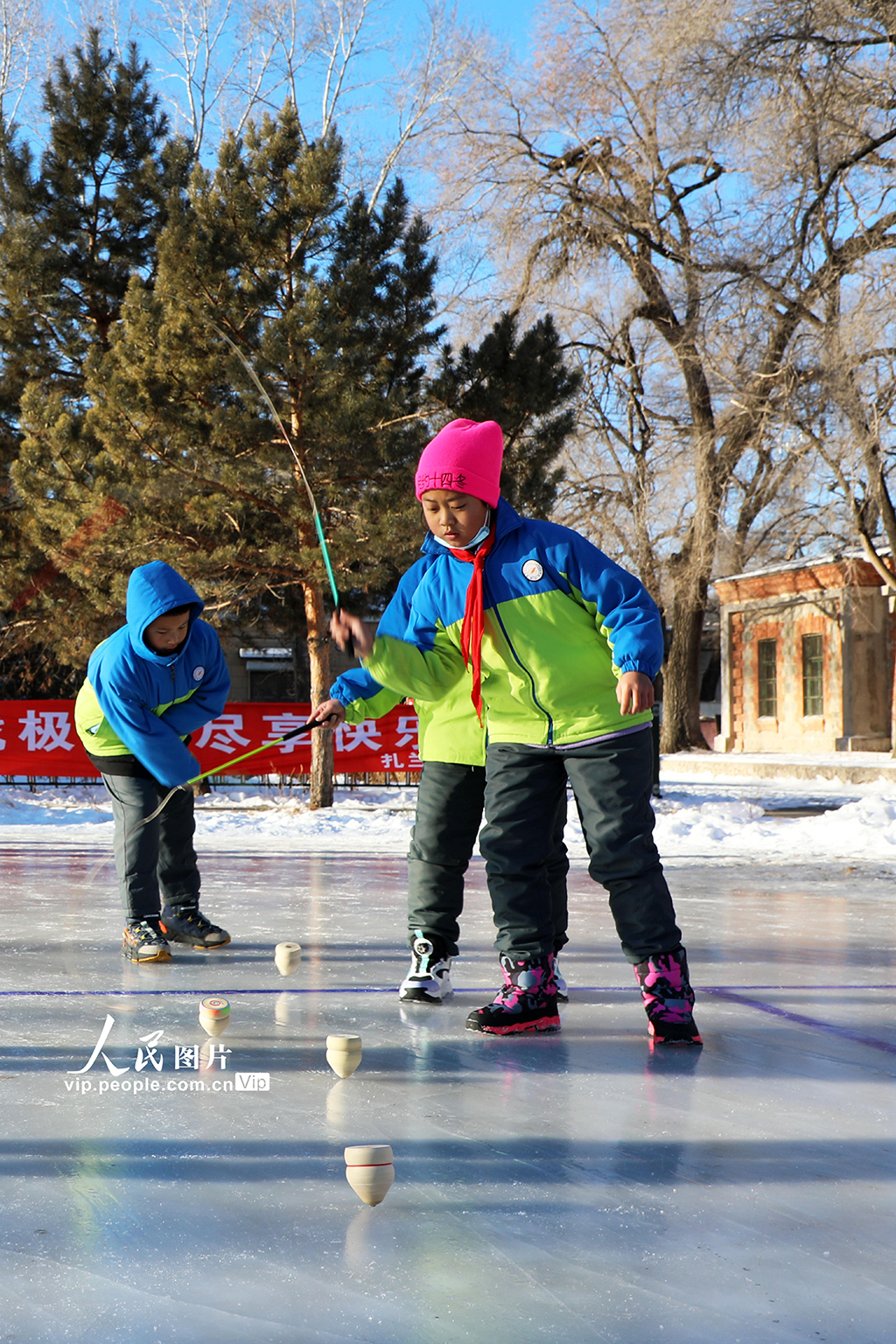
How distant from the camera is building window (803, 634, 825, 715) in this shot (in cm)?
2453

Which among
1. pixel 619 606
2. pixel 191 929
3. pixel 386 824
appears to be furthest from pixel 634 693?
pixel 386 824

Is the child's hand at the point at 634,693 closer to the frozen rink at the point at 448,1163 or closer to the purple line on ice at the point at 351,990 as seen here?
the frozen rink at the point at 448,1163

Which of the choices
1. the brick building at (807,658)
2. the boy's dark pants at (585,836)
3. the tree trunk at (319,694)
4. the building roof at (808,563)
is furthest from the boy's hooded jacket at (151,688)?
the brick building at (807,658)

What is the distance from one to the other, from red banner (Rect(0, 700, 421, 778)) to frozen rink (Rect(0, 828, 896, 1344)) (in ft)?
28.8

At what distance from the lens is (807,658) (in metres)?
25.0

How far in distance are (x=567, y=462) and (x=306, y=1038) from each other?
19609 millimetres

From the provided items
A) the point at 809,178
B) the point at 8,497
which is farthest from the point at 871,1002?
A: the point at 809,178

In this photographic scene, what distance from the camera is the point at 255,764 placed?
42.5 feet

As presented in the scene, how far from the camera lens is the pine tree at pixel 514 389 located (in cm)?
1086

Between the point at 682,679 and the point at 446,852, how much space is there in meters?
19.3

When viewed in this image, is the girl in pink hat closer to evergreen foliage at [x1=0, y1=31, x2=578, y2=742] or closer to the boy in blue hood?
the boy in blue hood

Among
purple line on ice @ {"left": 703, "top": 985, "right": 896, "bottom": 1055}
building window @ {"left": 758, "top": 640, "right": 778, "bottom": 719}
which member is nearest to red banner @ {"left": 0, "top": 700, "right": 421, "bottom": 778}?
purple line on ice @ {"left": 703, "top": 985, "right": 896, "bottom": 1055}

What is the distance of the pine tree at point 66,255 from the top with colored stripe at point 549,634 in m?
9.82

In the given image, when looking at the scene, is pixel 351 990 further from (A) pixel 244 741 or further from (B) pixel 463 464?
(A) pixel 244 741
